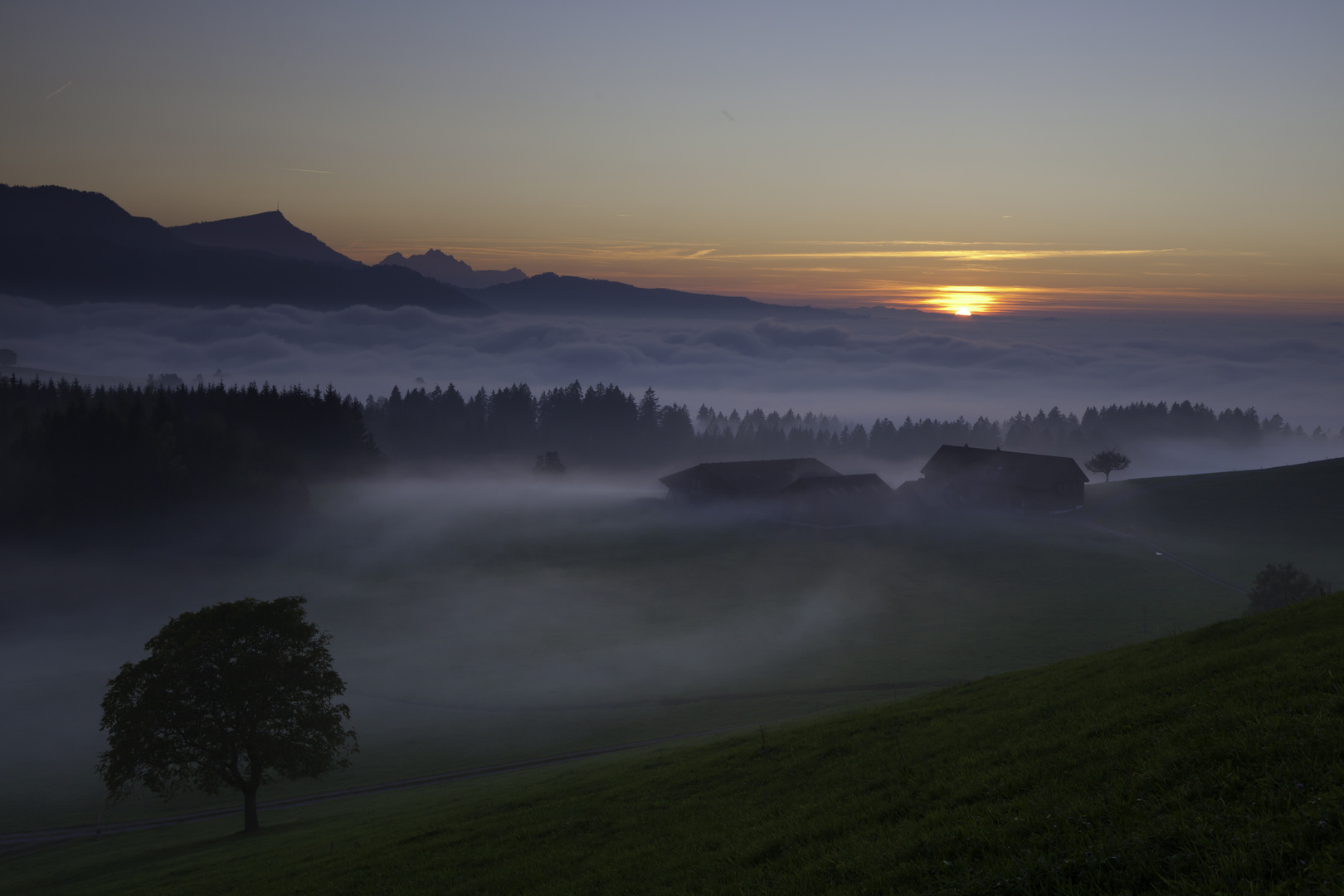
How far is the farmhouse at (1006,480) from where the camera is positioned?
12781 cm

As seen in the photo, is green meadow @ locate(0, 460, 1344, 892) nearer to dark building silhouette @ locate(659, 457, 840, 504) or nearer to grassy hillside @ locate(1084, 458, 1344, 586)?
grassy hillside @ locate(1084, 458, 1344, 586)

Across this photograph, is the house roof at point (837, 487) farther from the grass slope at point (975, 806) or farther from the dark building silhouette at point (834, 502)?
the grass slope at point (975, 806)

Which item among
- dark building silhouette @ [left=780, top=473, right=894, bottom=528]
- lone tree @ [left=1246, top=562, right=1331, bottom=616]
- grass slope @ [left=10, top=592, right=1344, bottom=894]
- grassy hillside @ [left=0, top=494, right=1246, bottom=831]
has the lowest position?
grassy hillside @ [left=0, top=494, right=1246, bottom=831]

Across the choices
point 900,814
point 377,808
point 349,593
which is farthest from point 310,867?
point 349,593

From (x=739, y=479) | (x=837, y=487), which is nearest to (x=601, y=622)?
(x=739, y=479)

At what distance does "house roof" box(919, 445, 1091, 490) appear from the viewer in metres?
129

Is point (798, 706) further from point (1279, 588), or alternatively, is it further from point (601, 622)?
point (1279, 588)

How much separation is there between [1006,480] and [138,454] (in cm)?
14440

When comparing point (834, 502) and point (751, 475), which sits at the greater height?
point (751, 475)

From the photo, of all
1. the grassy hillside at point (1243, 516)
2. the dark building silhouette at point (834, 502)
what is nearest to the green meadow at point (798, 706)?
the grassy hillside at point (1243, 516)

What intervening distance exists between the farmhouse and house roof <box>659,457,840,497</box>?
2303 centimetres

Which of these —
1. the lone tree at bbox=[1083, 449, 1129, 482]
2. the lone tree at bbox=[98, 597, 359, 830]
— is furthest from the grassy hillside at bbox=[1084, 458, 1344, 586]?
the lone tree at bbox=[98, 597, 359, 830]

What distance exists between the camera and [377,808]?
121 feet

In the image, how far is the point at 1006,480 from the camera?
134 metres
